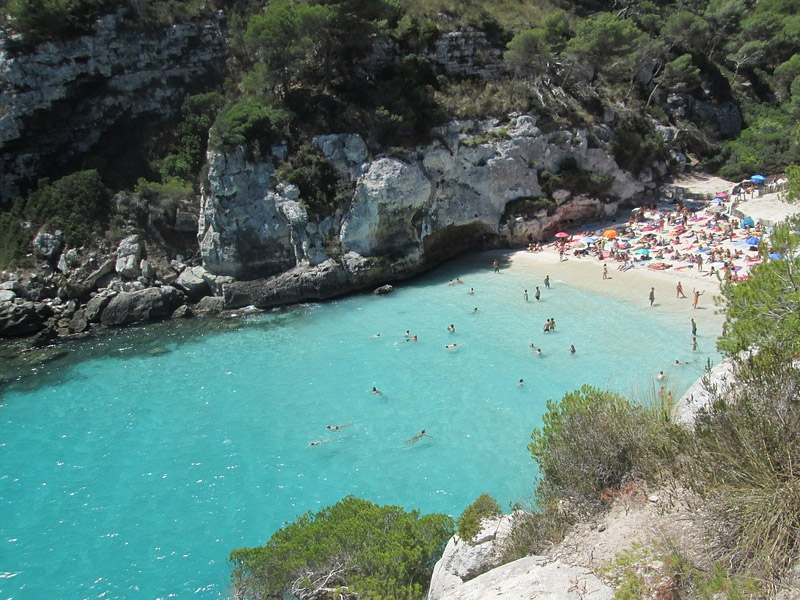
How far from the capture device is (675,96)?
42000 mm

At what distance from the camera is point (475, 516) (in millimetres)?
9914

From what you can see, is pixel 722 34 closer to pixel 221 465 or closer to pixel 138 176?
pixel 138 176

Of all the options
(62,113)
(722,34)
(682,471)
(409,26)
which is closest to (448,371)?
(682,471)

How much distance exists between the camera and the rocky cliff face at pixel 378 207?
30047 mm

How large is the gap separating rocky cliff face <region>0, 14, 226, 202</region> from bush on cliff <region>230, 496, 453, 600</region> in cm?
3336

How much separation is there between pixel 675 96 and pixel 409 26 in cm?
2132

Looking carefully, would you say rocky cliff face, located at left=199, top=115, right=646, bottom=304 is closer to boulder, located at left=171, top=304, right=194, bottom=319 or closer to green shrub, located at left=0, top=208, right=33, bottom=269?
boulder, located at left=171, top=304, right=194, bottom=319

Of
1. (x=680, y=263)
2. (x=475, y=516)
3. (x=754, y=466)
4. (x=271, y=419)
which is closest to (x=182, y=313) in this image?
(x=271, y=419)

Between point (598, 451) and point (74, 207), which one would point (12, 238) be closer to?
point (74, 207)

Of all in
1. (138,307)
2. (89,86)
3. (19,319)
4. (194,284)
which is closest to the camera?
(19,319)

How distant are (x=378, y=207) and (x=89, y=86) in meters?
21.4

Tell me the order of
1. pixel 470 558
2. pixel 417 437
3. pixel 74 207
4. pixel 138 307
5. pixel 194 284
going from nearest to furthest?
pixel 470 558
pixel 417 437
pixel 138 307
pixel 194 284
pixel 74 207

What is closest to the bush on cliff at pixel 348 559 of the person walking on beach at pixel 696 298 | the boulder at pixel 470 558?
the boulder at pixel 470 558

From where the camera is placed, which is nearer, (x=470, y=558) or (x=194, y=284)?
(x=470, y=558)
